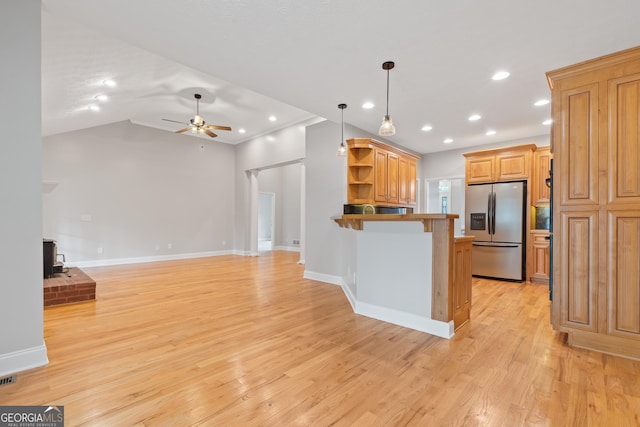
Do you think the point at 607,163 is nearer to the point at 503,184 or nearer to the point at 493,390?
the point at 493,390

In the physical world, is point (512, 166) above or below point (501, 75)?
below

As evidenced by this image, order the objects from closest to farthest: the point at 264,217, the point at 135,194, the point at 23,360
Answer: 1. the point at 23,360
2. the point at 135,194
3. the point at 264,217

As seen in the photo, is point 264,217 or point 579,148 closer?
point 579,148

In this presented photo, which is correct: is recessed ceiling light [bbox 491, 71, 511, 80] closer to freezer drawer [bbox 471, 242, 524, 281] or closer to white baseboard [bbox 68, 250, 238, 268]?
freezer drawer [bbox 471, 242, 524, 281]

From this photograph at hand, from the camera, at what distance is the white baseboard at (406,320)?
274cm

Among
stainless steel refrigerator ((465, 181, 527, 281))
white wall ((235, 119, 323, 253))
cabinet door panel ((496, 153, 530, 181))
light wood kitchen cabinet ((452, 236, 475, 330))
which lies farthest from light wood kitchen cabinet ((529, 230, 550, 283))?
white wall ((235, 119, 323, 253))

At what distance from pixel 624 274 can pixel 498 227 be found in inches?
124

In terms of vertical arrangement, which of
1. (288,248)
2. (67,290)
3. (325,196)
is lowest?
(288,248)

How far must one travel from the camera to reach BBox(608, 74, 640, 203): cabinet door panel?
2381 mm

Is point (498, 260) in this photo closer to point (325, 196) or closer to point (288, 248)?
point (325, 196)

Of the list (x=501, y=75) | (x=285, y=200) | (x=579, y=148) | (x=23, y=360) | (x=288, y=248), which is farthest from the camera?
(x=285, y=200)

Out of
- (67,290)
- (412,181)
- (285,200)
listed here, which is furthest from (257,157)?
(67,290)

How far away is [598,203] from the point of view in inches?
99.3

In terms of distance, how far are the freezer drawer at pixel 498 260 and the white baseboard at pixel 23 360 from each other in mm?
5592
